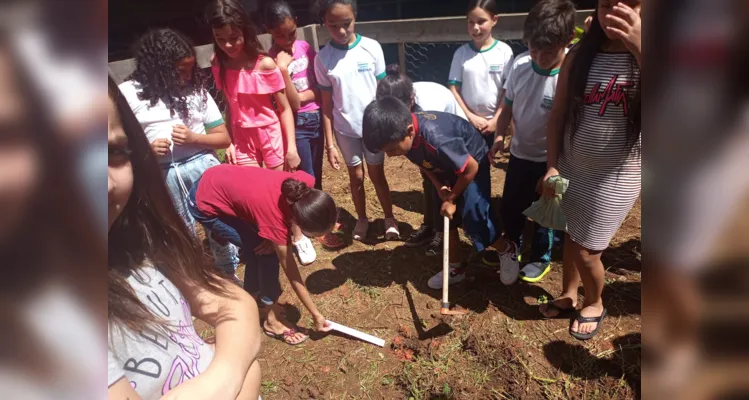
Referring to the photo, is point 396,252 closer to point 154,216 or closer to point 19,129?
point 154,216

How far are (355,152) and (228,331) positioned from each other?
97.6 inches

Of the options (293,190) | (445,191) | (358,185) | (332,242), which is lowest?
(332,242)

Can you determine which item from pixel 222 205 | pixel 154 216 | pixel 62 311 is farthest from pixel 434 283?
pixel 62 311

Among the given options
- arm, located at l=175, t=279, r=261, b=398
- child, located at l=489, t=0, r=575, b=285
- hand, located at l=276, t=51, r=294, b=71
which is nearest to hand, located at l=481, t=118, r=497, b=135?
child, located at l=489, t=0, r=575, b=285

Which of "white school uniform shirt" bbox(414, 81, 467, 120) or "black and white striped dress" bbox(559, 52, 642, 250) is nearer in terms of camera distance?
A: "black and white striped dress" bbox(559, 52, 642, 250)

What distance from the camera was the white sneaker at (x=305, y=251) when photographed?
124 inches

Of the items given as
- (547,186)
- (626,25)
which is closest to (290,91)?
(547,186)

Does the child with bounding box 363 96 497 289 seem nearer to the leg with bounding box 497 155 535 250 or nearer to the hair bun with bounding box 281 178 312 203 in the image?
the leg with bounding box 497 155 535 250

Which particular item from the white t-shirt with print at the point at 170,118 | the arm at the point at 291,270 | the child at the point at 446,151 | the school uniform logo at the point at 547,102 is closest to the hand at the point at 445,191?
the child at the point at 446,151

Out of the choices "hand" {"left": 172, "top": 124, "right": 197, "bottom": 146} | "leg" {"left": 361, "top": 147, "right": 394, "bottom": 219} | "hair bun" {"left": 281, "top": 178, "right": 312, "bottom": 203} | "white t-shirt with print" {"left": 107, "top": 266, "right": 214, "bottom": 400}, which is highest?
"white t-shirt with print" {"left": 107, "top": 266, "right": 214, "bottom": 400}

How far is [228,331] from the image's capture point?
0.76 meters

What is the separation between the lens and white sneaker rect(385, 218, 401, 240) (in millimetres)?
3492

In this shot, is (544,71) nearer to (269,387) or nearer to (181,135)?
(181,135)

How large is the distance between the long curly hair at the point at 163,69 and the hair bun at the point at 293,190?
0.71 meters
